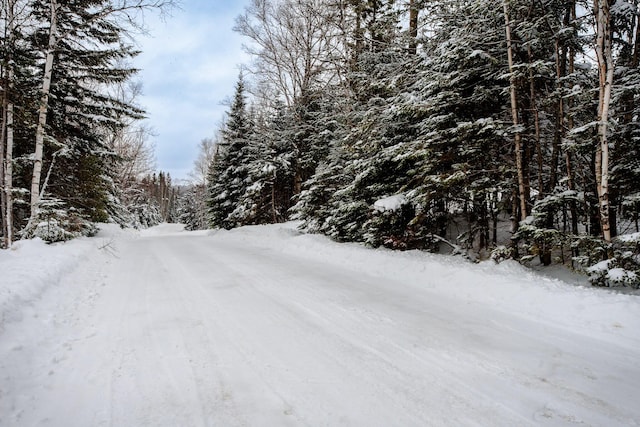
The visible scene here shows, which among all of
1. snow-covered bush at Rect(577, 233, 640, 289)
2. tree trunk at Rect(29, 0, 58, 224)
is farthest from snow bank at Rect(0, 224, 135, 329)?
snow-covered bush at Rect(577, 233, 640, 289)

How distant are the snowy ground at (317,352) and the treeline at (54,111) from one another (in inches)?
221

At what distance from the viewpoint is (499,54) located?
7312 millimetres

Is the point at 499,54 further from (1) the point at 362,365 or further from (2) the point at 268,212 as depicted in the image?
(2) the point at 268,212

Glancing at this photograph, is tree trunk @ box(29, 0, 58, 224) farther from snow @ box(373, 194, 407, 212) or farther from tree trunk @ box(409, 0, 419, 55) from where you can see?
tree trunk @ box(409, 0, 419, 55)

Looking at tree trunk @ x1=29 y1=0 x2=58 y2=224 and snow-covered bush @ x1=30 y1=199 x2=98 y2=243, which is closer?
snow-covered bush @ x1=30 y1=199 x2=98 y2=243

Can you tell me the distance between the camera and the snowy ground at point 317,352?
7.45ft

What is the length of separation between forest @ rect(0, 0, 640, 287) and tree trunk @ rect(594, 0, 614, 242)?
0.03m

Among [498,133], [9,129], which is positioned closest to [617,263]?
[498,133]

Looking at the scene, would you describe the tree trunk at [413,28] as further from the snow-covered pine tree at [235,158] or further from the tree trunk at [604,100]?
the snow-covered pine tree at [235,158]

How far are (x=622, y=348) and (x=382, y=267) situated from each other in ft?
13.6

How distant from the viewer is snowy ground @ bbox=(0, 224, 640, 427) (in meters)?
2.27

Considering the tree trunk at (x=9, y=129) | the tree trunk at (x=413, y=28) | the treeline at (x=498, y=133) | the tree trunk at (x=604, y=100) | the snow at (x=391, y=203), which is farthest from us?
the tree trunk at (x=9, y=129)

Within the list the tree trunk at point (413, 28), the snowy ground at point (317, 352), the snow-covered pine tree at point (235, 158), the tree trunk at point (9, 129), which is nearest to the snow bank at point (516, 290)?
the snowy ground at point (317, 352)

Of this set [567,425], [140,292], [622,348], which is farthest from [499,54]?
[140,292]
